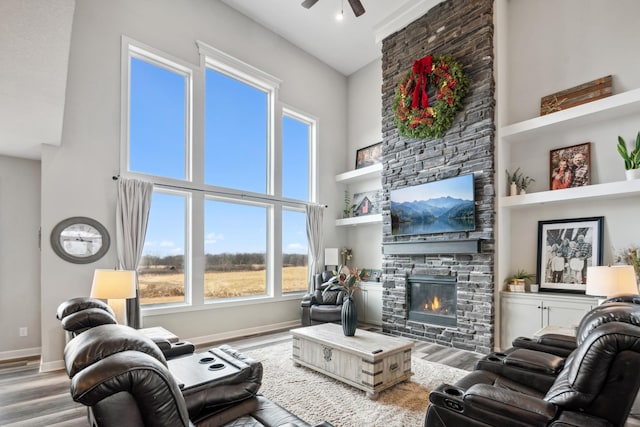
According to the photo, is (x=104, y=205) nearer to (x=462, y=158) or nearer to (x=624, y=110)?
(x=462, y=158)

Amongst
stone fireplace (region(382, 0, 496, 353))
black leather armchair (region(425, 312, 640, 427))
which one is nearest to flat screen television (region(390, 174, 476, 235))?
stone fireplace (region(382, 0, 496, 353))

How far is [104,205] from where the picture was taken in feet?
14.5

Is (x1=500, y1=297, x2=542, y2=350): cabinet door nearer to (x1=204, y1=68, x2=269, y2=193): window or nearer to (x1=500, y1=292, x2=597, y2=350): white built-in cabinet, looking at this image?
(x1=500, y1=292, x2=597, y2=350): white built-in cabinet

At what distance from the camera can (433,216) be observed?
17.1 feet

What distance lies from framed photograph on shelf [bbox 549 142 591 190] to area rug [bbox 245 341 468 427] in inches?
111

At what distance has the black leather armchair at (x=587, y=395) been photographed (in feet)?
4.66

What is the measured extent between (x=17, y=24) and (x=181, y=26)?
12.3ft

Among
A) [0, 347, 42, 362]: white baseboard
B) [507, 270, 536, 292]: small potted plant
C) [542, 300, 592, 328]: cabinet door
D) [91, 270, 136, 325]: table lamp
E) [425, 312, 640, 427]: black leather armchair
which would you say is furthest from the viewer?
[507, 270, 536, 292]: small potted plant

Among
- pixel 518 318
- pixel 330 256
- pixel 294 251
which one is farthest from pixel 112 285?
pixel 518 318

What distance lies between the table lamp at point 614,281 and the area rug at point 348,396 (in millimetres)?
1661

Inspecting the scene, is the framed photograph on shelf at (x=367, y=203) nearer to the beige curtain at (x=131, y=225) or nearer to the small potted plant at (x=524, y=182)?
the small potted plant at (x=524, y=182)

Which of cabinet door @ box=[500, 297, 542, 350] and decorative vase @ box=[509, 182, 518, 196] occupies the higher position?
decorative vase @ box=[509, 182, 518, 196]

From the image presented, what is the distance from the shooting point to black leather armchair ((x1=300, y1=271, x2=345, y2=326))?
5.44 meters

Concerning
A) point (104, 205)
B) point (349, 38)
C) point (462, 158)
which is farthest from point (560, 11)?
point (104, 205)
